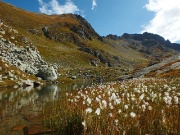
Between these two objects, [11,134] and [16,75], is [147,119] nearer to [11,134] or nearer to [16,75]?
[11,134]

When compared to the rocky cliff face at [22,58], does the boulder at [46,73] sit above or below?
below

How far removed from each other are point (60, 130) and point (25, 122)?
20.1ft

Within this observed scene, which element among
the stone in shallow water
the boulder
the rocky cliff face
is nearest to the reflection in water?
the stone in shallow water

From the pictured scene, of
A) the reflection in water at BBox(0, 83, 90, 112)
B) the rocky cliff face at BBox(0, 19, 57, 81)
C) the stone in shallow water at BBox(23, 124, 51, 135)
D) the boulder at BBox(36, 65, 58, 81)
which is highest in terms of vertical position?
the rocky cliff face at BBox(0, 19, 57, 81)

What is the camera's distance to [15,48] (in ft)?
285

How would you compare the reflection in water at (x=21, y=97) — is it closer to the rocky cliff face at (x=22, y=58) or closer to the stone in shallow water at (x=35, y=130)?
the stone in shallow water at (x=35, y=130)

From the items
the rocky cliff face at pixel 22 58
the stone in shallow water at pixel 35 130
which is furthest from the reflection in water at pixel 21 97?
the rocky cliff face at pixel 22 58

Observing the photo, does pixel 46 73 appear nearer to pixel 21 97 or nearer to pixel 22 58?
pixel 22 58

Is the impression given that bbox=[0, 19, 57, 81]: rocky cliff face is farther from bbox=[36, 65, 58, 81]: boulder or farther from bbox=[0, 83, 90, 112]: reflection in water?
bbox=[0, 83, 90, 112]: reflection in water

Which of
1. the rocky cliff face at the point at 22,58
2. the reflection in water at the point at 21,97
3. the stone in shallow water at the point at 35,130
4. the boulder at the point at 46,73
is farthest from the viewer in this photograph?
the boulder at the point at 46,73

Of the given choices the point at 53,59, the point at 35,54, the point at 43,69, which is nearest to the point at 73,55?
the point at 53,59

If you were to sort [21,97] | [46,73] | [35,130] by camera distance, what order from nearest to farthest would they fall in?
[35,130] < [21,97] < [46,73]

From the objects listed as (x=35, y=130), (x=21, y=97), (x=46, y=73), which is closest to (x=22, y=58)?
(x=46, y=73)

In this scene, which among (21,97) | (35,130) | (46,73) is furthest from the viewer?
(46,73)
